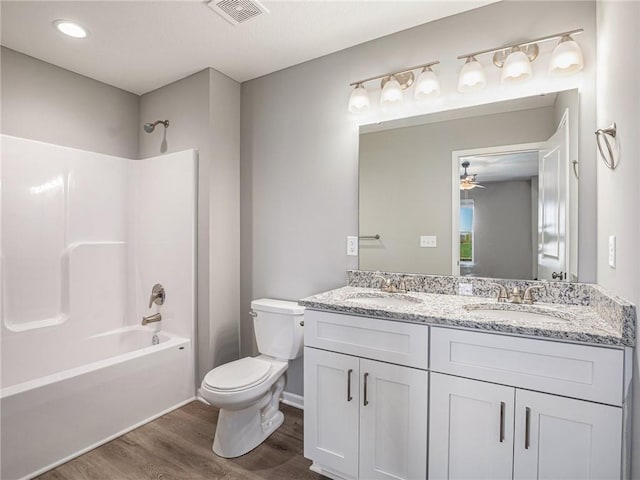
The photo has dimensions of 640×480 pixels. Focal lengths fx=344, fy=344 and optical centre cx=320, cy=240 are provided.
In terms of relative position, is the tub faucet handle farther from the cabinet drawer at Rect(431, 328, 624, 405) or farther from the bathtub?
the cabinet drawer at Rect(431, 328, 624, 405)

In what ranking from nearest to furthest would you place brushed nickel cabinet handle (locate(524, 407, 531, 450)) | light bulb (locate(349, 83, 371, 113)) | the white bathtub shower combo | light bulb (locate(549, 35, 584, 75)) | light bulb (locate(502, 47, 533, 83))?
brushed nickel cabinet handle (locate(524, 407, 531, 450)) → light bulb (locate(549, 35, 584, 75)) → light bulb (locate(502, 47, 533, 83)) → the white bathtub shower combo → light bulb (locate(349, 83, 371, 113))

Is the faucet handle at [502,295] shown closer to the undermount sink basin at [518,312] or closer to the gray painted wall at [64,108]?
the undermount sink basin at [518,312]

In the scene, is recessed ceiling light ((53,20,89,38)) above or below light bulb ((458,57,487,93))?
above

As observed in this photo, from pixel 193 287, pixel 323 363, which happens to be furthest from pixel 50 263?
pixel 323 363

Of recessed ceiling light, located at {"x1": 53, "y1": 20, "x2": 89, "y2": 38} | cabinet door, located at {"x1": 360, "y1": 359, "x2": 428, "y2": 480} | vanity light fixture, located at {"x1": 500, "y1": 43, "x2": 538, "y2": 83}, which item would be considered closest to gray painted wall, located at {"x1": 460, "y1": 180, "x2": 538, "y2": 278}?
vanity light fixture, located at {"x1": 500, "y1": 43, "x2": 538, "y2": 83}

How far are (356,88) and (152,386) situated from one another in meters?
2.40

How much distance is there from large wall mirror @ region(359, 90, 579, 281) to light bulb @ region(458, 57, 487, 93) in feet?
0.41

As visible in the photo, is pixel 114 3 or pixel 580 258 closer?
pixel 580 258

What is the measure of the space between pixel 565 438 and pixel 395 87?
1.84 meters

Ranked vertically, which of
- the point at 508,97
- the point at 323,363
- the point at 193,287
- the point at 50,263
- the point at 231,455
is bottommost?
the point at 231,455

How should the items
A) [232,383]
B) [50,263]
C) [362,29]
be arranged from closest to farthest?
[232,383]
[362,29]
[50,263]

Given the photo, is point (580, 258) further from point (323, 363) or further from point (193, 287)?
point (193, 287)

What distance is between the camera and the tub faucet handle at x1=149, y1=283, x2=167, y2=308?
2.79m

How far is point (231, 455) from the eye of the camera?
1.95m
